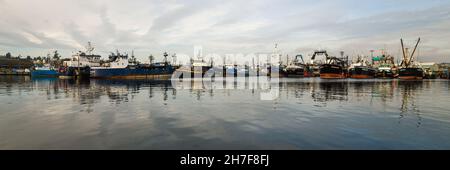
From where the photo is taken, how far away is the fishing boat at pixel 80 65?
90062mm

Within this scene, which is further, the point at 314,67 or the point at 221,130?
the point at 314,67

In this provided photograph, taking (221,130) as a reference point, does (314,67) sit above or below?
above

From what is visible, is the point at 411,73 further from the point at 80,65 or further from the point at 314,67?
the point at 80,65

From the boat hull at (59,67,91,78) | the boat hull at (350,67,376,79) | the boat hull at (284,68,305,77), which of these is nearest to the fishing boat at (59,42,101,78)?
the boat hull at (59,67,91,78)

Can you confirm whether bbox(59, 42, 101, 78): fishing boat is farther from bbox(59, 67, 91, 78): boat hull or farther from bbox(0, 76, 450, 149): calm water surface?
bbox(0, 76, 450, 149): calm water surface

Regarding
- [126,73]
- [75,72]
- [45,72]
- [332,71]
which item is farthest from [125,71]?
[332,71]

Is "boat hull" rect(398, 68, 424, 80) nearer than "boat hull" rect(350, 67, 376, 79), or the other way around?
"boat hull" rect(398, 68, 424, 80)

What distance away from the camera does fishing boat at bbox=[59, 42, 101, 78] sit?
9006 centimetres

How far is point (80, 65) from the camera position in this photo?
9519 centimetres

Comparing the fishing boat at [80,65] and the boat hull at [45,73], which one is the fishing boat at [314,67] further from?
the boat hull at [45,73]

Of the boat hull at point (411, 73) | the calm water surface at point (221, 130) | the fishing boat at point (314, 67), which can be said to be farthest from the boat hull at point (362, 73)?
the calm water surface at point (221, 130)
